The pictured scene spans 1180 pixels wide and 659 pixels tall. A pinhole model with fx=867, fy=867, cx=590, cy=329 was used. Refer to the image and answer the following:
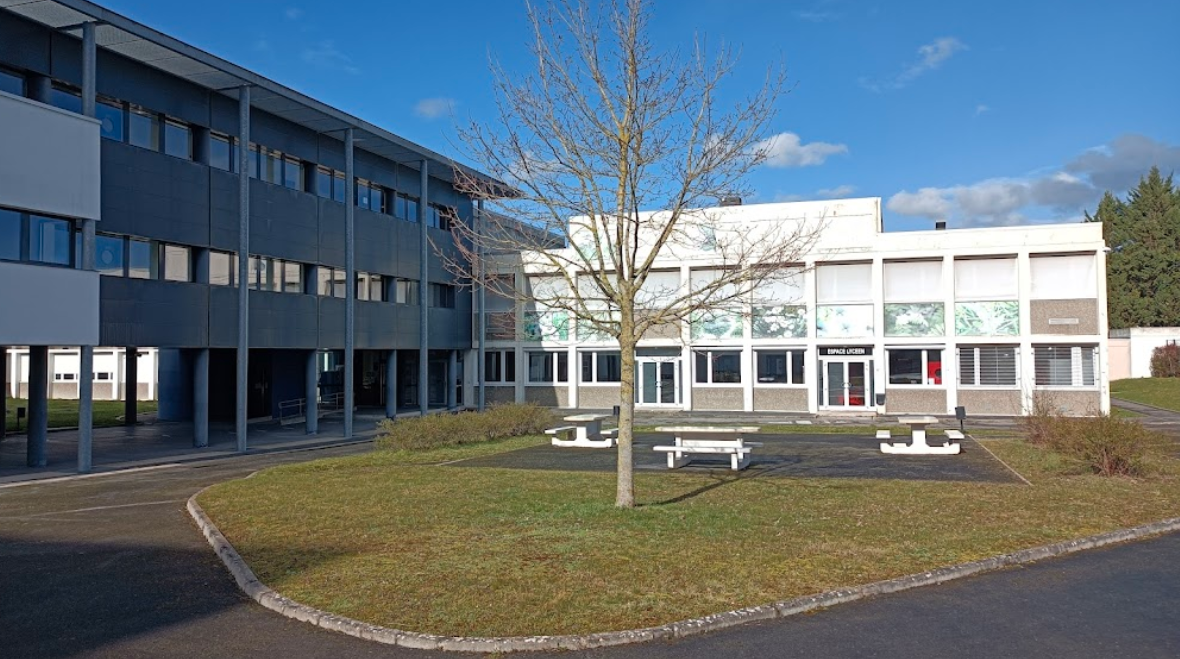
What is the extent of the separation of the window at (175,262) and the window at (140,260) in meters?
0.40

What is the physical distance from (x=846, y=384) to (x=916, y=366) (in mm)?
2719

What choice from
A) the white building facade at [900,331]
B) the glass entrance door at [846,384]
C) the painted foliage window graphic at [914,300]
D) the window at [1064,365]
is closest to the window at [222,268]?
the white building facade at [900,331]

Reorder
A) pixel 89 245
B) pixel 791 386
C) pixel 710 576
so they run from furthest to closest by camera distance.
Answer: pixel 791 386 < pixel 89 245 < pixel 710 576

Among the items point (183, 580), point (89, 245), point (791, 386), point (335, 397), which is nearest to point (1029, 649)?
point (183, 580)

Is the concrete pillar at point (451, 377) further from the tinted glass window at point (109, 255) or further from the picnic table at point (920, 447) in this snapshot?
the picnic table at point (920, 447)

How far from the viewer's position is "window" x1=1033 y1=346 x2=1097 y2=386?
31703 millimetres

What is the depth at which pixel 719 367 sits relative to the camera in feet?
120

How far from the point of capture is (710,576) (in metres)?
7.77

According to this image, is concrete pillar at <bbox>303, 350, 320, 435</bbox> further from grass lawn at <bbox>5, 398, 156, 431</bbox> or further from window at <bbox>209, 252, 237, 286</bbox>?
grass lawn at <bbox>5, 398, 156, 431</bbox>

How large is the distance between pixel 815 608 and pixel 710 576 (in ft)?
3.45

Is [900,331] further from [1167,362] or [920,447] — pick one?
[1167,362]

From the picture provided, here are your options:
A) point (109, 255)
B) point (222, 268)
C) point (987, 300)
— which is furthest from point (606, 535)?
point (987, 300)

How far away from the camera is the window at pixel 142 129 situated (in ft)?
69.1

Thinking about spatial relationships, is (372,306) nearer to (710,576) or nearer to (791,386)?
(791,386)
